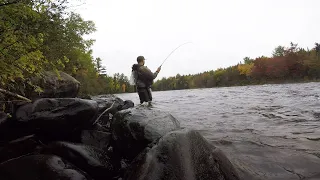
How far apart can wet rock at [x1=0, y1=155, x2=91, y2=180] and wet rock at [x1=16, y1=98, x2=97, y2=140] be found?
1.37 meters

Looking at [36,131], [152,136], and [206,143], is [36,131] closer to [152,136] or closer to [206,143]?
[152,136]

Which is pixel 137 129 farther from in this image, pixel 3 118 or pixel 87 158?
pixel 3 118

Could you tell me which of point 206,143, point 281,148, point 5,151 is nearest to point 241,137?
point 281,148

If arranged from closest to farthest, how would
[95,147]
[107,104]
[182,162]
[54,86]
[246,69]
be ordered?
[182,162]
[95,147]
[107,104]
[54,86]
[246,69]

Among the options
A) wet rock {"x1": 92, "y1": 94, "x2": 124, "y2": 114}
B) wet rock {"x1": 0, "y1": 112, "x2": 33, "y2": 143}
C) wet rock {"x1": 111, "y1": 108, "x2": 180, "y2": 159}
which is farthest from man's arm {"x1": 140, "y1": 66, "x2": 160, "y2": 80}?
wet rock {"x1": 0, "y1": 112, "x2": 33, "y2": 143}

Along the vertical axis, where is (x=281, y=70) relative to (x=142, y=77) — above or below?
above

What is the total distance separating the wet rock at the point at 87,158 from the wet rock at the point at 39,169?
363 mm

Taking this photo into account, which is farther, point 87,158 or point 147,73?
point 147,73

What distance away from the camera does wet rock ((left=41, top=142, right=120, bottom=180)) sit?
381 centimetres

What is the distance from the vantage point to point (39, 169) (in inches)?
129

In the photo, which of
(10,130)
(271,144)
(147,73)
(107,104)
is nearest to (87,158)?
(10,130)

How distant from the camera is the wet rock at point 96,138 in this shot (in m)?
5.22

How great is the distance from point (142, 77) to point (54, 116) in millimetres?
3966

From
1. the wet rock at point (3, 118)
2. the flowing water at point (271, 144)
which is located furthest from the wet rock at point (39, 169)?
the flowing water at point (271, 144)
